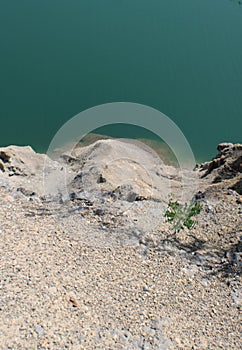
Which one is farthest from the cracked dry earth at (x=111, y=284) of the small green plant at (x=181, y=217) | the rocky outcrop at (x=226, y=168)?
the rocky outcrop at (x=226, y=168)

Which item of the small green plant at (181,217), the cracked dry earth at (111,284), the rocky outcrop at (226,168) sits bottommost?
the cracked dry earth at (111,284)

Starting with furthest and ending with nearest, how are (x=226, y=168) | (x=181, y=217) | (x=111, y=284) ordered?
(x=226, y=168), (x=181, y=217), (x=111, y=284)

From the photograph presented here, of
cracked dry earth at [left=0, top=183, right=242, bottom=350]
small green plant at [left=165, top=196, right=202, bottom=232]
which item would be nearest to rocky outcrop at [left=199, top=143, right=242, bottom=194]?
small green plant at [left=165, top=196, right=202, bottom=232]

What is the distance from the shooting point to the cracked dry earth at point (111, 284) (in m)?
2.88

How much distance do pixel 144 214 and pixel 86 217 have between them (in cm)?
62

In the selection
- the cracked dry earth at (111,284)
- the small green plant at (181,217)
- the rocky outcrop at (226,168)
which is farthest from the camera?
the rocky outcrop at (226,168)

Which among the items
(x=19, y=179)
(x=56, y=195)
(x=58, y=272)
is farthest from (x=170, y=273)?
(x=19, y=179)

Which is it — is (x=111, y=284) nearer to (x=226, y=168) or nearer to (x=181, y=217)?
(x=181, y=217)

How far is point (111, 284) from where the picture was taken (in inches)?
135

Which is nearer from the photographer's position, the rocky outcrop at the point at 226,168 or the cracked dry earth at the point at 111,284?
the cracked dry earth at the point at 111,284

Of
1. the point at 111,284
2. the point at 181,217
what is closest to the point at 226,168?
the point at 181,217

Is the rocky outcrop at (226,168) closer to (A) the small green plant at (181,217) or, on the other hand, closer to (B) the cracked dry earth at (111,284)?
(A) the small green plant at (181,217)

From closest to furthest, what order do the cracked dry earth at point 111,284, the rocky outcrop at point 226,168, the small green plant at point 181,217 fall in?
the cracked dry earth at point 111,284 → the small green plant at point 181,217 → the rocky outcrop at point 226,168

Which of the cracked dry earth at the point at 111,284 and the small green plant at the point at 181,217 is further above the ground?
the small green plant at the point at 181,217
